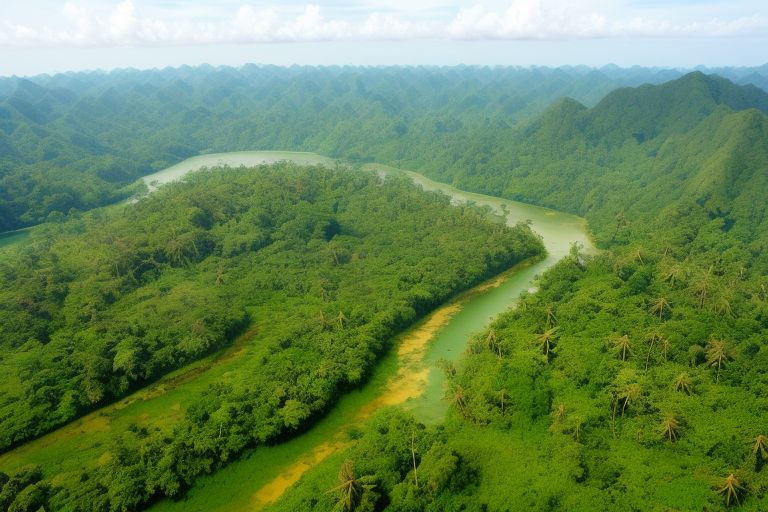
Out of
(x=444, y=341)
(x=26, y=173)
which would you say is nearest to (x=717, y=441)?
(x=444, y=341)

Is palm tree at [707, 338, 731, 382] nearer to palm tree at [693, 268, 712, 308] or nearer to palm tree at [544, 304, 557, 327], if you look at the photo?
palm tree at [693, 268, 712, 308]

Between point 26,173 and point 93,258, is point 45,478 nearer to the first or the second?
point 93,258

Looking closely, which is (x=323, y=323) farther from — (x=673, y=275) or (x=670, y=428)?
(x=673, y=275)

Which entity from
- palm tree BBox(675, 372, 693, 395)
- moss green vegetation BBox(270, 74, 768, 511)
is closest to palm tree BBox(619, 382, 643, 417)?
moss green vegetation BBox(270, 74, 768, 511)

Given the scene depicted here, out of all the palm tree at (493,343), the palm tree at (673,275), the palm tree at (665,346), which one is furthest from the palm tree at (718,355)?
the palm tree at (493,343)

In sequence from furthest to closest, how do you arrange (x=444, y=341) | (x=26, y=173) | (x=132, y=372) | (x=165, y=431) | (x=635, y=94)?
(x=635, y=94)
(x=26, y=173)
(x=444, y=341)
(x=132, y=372)
(x=165, y=431)

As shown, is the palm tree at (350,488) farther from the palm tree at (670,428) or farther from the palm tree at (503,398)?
the palm tree at (670,428)
